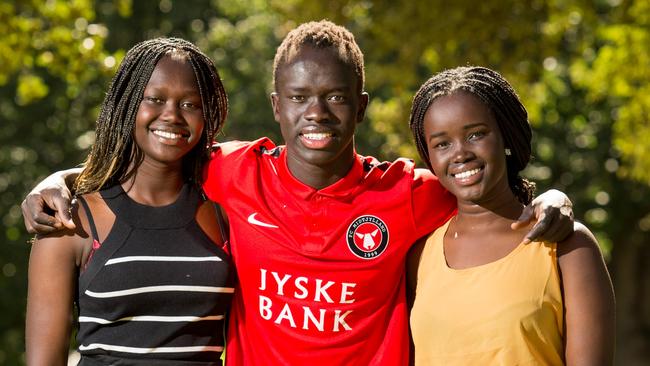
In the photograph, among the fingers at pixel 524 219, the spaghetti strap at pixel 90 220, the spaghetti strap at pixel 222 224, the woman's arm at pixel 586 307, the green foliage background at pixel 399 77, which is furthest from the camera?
the green foliage background at pixel 399 77

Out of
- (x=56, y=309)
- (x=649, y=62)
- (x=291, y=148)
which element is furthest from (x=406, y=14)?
(x=56, y=309)

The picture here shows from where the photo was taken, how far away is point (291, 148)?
4.61m

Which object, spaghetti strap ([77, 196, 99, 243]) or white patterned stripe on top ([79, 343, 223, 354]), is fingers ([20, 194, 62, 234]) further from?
white patterned stripe on top ([79, 343, 223, 354])

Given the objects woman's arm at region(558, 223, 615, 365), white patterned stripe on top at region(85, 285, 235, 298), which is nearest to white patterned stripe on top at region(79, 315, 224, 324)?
white patterned stripe on top at region(85, 285, 235, 298)

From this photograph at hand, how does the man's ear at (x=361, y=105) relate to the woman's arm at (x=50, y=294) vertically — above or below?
above

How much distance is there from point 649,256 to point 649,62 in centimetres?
712

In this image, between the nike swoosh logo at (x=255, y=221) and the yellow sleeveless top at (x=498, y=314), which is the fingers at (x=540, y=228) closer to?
the yellow sleeveless top at (x=498, y=314)

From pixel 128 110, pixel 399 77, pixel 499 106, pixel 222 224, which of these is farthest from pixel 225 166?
pixel 399 77

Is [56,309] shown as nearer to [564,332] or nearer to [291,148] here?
[291,148]

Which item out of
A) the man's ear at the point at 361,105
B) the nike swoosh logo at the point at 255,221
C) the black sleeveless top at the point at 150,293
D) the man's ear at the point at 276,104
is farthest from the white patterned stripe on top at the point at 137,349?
the man's ear at the point at 361,105

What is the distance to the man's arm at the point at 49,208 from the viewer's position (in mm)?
4285

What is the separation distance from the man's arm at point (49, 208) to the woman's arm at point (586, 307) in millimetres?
1938

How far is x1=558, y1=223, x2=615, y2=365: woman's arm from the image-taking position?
12.8ft

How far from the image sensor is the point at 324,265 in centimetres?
449
